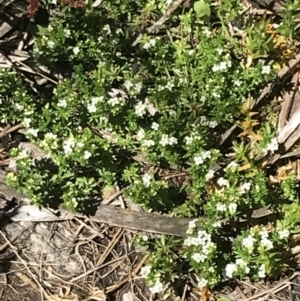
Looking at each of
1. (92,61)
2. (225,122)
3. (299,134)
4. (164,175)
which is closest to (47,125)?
(92,61)

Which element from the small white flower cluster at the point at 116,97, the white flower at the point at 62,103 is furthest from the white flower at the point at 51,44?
the small white flower cluster at the point at 116,97

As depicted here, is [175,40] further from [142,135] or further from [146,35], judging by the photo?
[142,135]

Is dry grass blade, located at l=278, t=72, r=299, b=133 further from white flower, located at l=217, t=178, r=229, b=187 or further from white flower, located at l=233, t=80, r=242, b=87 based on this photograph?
white flower, located at l=217, t=178, r=229, b=187

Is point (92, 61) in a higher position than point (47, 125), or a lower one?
higher

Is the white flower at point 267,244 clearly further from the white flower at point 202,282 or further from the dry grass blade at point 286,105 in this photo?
the dry grass blade at point 286,105

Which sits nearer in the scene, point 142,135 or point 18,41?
point 142,135

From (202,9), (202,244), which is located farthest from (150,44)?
(202,244)

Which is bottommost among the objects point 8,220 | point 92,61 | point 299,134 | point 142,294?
point 142,294
